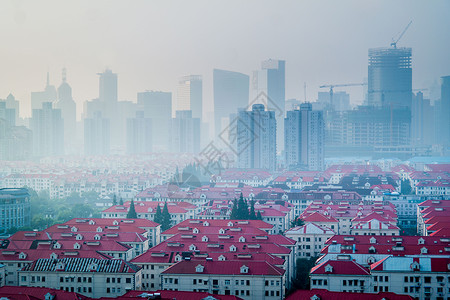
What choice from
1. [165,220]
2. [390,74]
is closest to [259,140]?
[165,220]

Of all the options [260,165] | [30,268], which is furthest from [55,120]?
[30,268]

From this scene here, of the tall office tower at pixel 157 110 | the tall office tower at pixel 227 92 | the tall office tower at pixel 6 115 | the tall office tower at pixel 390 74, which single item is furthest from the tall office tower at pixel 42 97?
the tall office tower at pixel 390 74

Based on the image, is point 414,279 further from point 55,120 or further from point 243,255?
point 55,120

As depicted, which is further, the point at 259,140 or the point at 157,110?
the point at 157,110

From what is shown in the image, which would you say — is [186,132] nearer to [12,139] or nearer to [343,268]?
[12,139]

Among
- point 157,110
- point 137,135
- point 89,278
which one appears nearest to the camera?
point 89,278

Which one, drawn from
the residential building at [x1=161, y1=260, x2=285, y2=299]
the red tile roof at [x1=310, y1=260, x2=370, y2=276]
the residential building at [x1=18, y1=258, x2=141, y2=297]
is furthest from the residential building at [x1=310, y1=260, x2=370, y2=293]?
the residential building at [x1=18, y1=258, x2=141, y2=297]

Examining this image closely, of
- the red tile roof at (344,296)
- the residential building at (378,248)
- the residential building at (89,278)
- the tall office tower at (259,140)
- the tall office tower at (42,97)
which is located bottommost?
the residential building at (89,278)

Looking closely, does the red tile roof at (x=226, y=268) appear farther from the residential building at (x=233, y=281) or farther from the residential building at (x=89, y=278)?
the residential building at (x=89, y=278)
